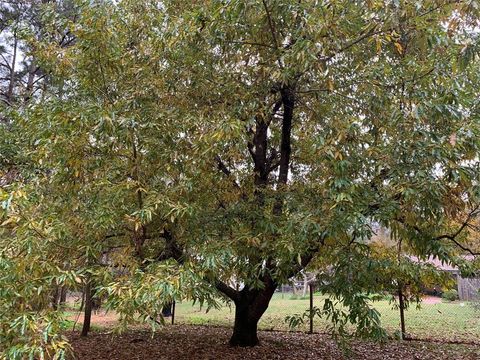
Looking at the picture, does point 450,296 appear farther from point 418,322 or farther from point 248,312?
point 248,312

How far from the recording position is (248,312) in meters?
5.49

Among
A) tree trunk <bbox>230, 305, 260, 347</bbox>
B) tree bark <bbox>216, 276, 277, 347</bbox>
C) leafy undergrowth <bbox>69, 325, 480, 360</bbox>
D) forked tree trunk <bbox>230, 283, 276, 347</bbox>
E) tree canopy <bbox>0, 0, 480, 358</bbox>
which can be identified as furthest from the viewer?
tree trunk <bbox>230, 305, 260, 347</bbox>

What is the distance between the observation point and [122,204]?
3361 millimetres

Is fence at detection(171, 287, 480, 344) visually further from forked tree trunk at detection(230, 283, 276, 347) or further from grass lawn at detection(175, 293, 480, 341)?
forked tree trunk at detection(230, 283, 276, 347)

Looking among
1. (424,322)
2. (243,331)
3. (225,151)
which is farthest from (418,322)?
(225,151)

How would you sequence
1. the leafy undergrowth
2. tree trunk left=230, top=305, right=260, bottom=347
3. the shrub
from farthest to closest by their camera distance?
the shrub, tree trunk left=230, top=305, right=260, bottom=347, the leafy undergrowth

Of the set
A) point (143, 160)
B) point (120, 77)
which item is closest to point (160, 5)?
point (120, 77)

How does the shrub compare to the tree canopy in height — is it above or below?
below

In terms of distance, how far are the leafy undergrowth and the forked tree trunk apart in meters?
0.15

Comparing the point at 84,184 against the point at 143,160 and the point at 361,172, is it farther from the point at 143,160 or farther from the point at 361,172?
the point at 361,172

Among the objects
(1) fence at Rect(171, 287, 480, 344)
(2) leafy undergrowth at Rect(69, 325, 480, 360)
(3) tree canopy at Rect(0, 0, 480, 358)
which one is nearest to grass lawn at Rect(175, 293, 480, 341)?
(1) fence at Rect(171, 287, 480, 344)

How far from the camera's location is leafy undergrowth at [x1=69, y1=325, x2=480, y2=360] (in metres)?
5.46

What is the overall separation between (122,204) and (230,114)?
128cm

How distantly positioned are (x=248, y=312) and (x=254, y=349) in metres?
0.65
